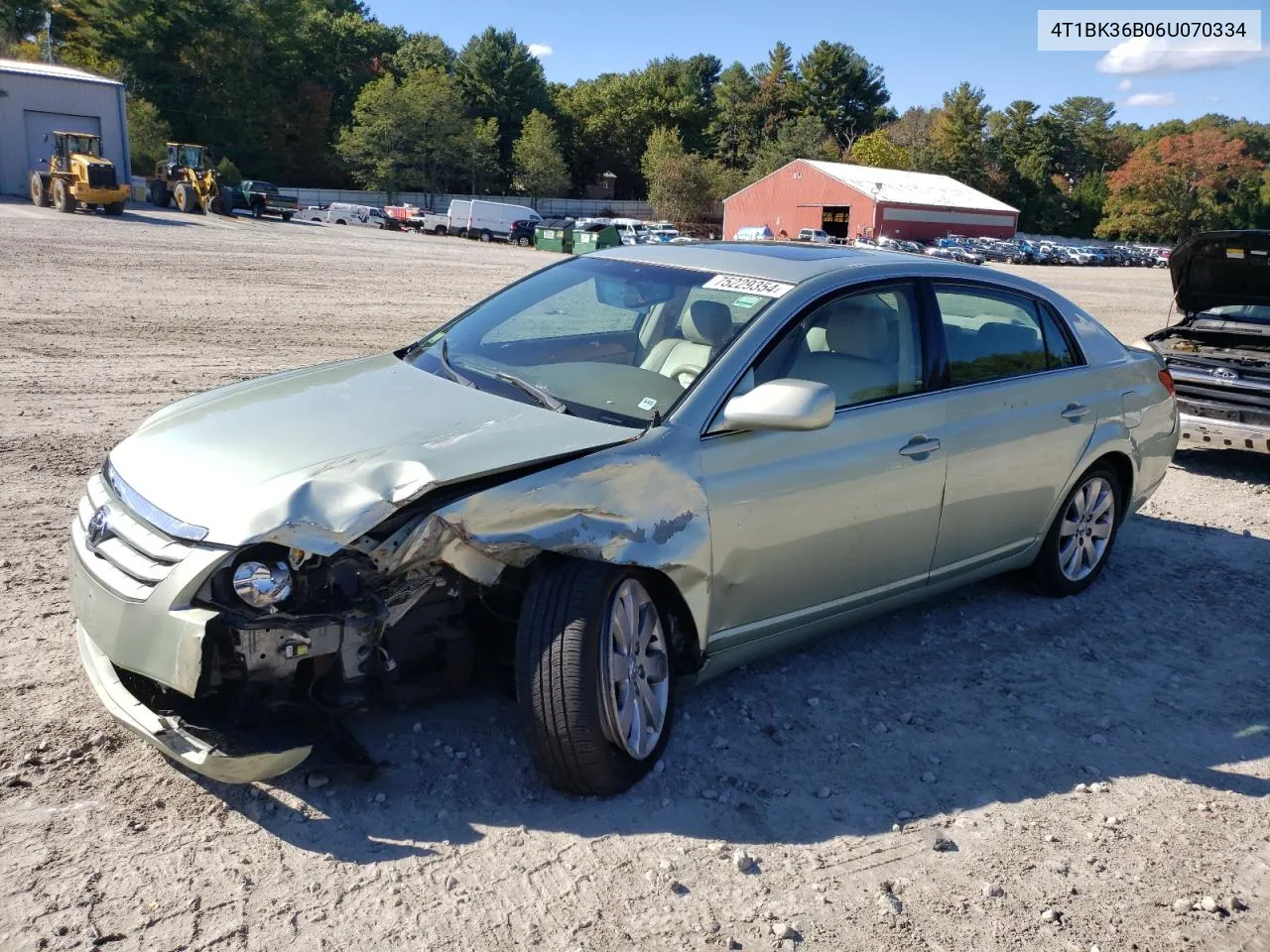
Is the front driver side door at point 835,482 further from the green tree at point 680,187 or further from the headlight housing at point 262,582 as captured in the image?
the green tree at point 680,187

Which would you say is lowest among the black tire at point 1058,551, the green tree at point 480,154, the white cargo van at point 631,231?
the black tire at point 1058,551

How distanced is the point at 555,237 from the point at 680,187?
3377 centimetres

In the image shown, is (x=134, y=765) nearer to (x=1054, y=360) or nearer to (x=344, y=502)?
(x=344, y=502)

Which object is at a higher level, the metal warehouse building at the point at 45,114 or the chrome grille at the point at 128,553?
the metal warehouse building at the point at 45,114

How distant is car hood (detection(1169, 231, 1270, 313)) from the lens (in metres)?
8.00

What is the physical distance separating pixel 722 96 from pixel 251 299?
270ft

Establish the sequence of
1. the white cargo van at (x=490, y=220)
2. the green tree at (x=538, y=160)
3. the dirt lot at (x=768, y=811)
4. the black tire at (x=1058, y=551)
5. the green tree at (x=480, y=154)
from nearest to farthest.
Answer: the dirt lot at (x=768, y=811)
the black tire at (x=1058, y=551)
the white cargo van at (x=490, y=220)
the green tree at (x=480, y=154)
the green tree at (x=538, y=160)

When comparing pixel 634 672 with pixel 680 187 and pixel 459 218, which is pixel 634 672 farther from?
pixel 680 187

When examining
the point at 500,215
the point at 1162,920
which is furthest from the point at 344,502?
the point at 500,215

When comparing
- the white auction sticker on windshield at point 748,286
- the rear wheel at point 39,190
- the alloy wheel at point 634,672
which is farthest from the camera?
the rear wheel at point 39,190

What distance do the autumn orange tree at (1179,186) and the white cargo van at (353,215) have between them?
5587 cm

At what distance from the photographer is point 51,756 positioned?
3.38 metres

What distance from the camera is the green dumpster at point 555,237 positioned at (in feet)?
129

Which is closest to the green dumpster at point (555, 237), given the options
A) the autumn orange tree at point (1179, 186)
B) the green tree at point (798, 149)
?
the green tree at point (798, 149)
